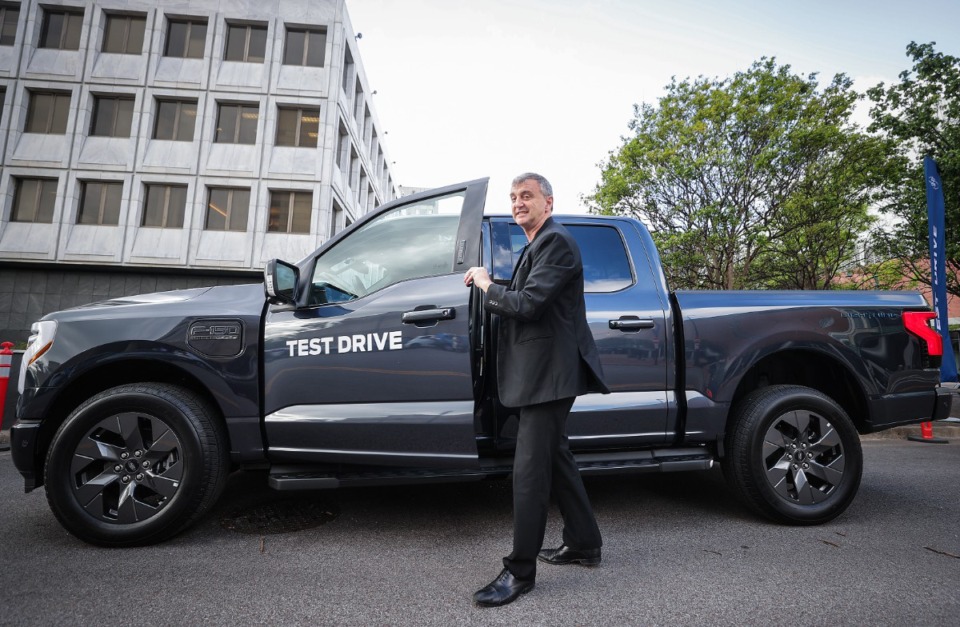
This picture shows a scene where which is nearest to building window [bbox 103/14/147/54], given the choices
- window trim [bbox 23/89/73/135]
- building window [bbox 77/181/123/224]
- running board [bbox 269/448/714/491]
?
window trim [bbox 23/89/73/135]

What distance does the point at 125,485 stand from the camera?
2715 millimetres

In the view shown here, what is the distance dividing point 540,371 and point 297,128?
59.9 ft

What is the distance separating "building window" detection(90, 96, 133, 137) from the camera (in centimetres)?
1728

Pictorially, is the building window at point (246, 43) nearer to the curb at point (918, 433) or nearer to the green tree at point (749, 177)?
the green tree at point (749, 177)

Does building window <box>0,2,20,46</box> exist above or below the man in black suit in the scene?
above

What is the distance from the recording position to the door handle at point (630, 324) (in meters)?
3.09

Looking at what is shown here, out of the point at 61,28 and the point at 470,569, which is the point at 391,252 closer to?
the point at 470,569

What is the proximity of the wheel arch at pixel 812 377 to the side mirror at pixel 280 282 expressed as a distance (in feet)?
9.15

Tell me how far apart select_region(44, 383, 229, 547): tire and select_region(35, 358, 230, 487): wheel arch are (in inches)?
6.3

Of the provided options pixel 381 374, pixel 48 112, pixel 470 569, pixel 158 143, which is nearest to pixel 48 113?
pixel 48 112

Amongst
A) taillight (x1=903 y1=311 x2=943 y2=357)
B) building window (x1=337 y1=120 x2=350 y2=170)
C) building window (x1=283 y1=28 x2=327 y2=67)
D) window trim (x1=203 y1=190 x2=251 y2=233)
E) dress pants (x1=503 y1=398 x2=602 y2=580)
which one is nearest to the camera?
dress pants (x1=503 y1=398 x2=602 y2=580)

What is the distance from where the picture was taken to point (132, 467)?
272 cm

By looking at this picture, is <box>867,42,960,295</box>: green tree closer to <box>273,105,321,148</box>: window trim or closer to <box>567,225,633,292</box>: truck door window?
<box>567,225,633,292</box>: truck door window

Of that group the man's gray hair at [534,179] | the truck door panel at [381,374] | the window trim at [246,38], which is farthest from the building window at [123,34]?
the man's gray hair at [534,179]
